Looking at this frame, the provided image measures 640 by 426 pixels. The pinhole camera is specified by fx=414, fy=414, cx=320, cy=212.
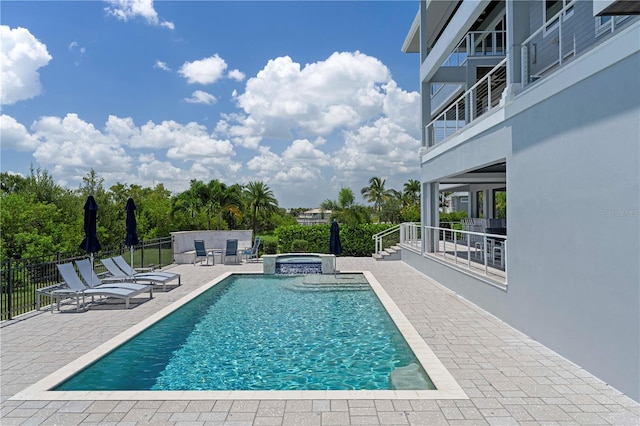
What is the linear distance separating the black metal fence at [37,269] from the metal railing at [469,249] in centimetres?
1025

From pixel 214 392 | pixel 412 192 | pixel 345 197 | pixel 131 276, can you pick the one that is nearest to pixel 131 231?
pixel 131 276

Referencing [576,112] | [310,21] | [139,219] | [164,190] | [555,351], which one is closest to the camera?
[576,112]

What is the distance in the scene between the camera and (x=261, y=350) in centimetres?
744

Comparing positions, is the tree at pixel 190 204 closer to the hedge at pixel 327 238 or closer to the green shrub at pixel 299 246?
the hedge at pixel 327 238

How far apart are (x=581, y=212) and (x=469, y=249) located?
4.55m

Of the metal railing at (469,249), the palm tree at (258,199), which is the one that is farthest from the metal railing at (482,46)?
the palm tree at (258,199)

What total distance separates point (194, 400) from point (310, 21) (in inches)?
632

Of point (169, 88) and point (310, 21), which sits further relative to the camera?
point (169, 88)

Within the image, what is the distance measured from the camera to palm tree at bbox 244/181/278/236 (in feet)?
131

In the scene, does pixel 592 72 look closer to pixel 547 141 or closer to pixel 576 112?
pixel 576 112

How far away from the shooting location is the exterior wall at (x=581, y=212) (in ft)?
16.3

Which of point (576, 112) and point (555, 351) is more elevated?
point (576, 112)

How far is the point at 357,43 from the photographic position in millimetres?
18047

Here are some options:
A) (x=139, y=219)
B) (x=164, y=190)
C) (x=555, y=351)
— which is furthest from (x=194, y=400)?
(x=164, y=190)
